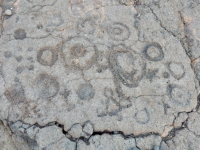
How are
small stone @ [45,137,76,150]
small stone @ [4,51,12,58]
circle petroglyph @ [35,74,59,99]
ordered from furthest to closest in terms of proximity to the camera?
small stone @ [4,51,12,58], circle petroglyph @ [35,74,59,99], small stone @ [45,137,76,150]

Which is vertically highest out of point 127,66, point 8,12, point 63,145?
point 8,12

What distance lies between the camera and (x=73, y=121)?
5.25ft

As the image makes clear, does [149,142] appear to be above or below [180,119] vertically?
below

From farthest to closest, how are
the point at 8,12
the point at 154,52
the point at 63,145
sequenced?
the point at 8,12
the point at 154,52
the point at 63,145

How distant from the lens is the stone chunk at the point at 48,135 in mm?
1562

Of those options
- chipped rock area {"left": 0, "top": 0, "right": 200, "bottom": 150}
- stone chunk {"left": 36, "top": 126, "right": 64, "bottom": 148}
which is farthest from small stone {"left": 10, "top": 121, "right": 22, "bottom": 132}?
stone chunk {"left": 36, "top": 126, "right": 64, "bottom": 148}

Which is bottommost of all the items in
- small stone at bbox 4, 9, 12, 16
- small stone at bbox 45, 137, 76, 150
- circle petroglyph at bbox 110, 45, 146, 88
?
small stone at bbox 45, 137, 76, 150

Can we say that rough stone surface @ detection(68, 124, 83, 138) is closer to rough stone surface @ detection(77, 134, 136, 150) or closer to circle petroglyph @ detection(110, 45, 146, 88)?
rough stone surface @ detection(77, 134, 136, 150)

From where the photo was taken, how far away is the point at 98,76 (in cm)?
171

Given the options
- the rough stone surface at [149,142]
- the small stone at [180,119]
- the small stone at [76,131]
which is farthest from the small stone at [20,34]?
the small stone at [180,119]

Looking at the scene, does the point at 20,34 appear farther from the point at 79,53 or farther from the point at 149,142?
the point at 149,142

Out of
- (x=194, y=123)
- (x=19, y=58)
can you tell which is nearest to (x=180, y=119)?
(x=194, y=123)

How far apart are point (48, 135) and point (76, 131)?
0.15 meters

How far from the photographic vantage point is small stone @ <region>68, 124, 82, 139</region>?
5.17 ft
